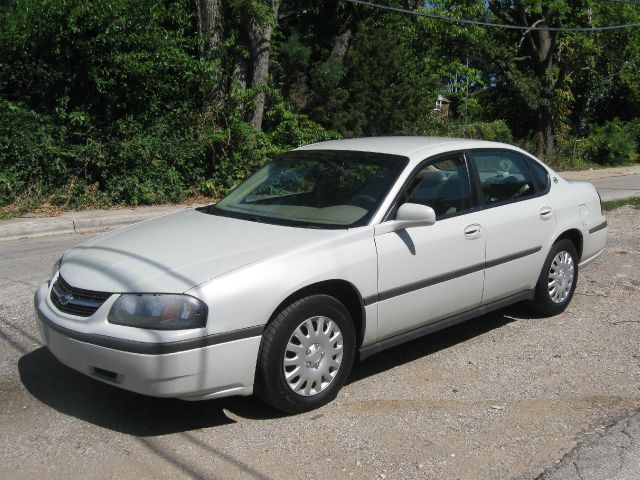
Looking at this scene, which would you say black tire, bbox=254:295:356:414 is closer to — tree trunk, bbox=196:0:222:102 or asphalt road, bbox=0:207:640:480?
asphalt road, bbox=0:207:640:480

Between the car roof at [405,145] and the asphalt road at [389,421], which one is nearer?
the asphalt road at [389,421]

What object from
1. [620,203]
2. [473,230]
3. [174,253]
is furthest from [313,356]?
[620,203]

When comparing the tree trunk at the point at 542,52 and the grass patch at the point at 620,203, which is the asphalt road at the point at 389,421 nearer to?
the grass patch at the point at 620,203

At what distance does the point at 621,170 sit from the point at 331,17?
12.2 metres

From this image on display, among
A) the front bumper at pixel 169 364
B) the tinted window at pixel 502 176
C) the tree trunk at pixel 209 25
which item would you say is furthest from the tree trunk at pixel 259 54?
the front bumper at pixel 169 364

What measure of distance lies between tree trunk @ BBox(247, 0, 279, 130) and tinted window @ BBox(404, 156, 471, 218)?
11152 mm

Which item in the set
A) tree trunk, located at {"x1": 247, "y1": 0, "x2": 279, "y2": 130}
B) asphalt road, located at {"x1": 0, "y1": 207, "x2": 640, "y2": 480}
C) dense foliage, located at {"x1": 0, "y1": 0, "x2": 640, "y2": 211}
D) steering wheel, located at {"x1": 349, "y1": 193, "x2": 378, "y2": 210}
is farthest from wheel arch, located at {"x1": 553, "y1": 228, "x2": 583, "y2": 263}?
tree trunk, located at {"x1": 247, "y1": 0, "x2": 279, "y2": 130}

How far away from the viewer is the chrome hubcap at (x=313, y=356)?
4.26m

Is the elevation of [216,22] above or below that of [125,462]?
above

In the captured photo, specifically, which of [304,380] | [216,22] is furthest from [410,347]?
[216,22]

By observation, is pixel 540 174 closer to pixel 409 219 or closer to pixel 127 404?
pixel 409 219

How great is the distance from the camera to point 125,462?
379 cm

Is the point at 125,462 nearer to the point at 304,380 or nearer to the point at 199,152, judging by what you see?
the point at 304,380

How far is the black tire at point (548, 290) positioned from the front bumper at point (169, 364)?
9.65ft
